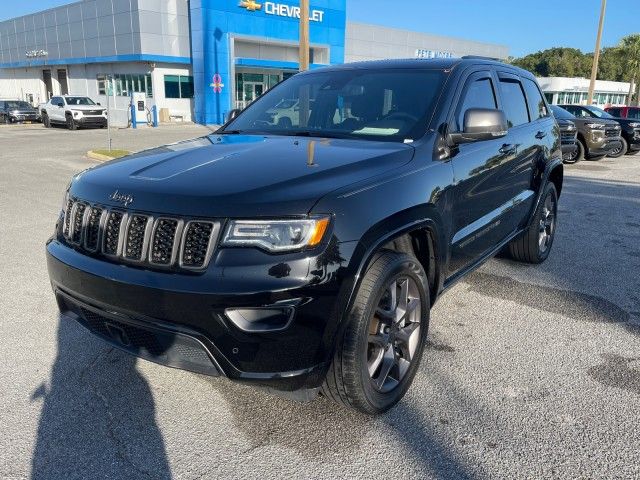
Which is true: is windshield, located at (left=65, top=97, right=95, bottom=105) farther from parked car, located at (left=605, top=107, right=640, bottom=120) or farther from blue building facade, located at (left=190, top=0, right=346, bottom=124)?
parked car, located at (left=605, top=107, right=640, bottom=120)

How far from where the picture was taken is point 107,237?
2598 mm

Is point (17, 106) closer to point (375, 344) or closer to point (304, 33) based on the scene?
point (304, 33)

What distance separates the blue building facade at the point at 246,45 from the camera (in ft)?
108

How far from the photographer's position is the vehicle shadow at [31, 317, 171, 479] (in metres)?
2.43

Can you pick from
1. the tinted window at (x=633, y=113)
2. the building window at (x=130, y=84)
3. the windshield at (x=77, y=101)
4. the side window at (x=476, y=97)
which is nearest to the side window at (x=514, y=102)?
the side window at (x=476, y=97)

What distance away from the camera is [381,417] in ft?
9.25

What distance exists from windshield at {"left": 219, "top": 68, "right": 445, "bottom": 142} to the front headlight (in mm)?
1212

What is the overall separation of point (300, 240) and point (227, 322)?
0.46 m

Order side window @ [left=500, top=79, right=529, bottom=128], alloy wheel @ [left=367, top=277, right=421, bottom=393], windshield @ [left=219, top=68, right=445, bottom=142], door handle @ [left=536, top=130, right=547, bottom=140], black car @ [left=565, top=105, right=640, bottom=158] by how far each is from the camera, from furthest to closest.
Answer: black car @ [left=565, top=105, right=640, bottom=158], door handle @ [left=536, top=130, right=547, bottom=140], side window @ [left=500, top=79, right=529, bottom=128], windshield @ [left=219, top=68, right=445, bottom=142], alloy wheel @ [left=367, top=277, right=421, bottom=393]

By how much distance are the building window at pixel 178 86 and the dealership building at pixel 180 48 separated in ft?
0.21

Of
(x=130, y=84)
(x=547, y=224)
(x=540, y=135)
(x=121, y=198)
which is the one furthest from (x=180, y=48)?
(x=121, y=198)

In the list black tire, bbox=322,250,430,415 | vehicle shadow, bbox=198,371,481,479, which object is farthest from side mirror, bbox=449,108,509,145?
vehicle shadow, bbox=198,371,481,479

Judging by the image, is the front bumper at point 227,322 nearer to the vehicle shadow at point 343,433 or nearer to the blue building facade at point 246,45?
the vehicle shadow at point 343,433

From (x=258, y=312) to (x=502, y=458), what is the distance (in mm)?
1327
